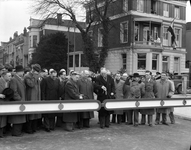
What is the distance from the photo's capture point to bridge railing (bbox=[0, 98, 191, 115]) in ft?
20.6

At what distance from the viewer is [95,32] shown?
29047 millimetres

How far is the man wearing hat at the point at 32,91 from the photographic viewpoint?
7219mm

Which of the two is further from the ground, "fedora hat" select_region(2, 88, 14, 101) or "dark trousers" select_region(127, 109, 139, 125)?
"fedora hat" select_region(2, 88, 14, 101)

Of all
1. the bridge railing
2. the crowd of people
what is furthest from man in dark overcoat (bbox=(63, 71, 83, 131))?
the bridge railing

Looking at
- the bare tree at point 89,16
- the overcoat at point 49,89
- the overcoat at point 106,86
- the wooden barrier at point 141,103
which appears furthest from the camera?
the bare tree at point 89,16

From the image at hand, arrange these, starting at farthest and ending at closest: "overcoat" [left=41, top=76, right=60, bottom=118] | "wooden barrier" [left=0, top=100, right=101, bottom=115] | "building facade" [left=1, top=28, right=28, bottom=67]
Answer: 1. "building facade" [left=1, top=28, right=28, bottom=67]
2. "overcoat" [left=41, top=76, right=60, bottom=118]
3. "wooden barrier" [left=0, top=100, right=101, bottom=115]

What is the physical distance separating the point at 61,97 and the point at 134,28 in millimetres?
25277

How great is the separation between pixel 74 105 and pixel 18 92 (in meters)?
1.66

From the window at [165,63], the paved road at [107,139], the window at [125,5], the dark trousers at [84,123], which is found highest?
the window at [125,5]

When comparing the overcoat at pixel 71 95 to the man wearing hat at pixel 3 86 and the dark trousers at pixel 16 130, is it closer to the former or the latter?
the dark trousers at pixel 16 130

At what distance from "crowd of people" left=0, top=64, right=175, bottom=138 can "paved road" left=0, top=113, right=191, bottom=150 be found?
35 cm

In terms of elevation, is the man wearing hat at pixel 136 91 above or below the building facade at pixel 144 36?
below

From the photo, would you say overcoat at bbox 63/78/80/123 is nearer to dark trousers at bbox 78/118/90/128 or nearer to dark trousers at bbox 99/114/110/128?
dark trousers at bbox 78/118/90/128

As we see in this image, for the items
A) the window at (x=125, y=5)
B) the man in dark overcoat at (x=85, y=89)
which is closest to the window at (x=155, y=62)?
the window at (x=125, y=5)
